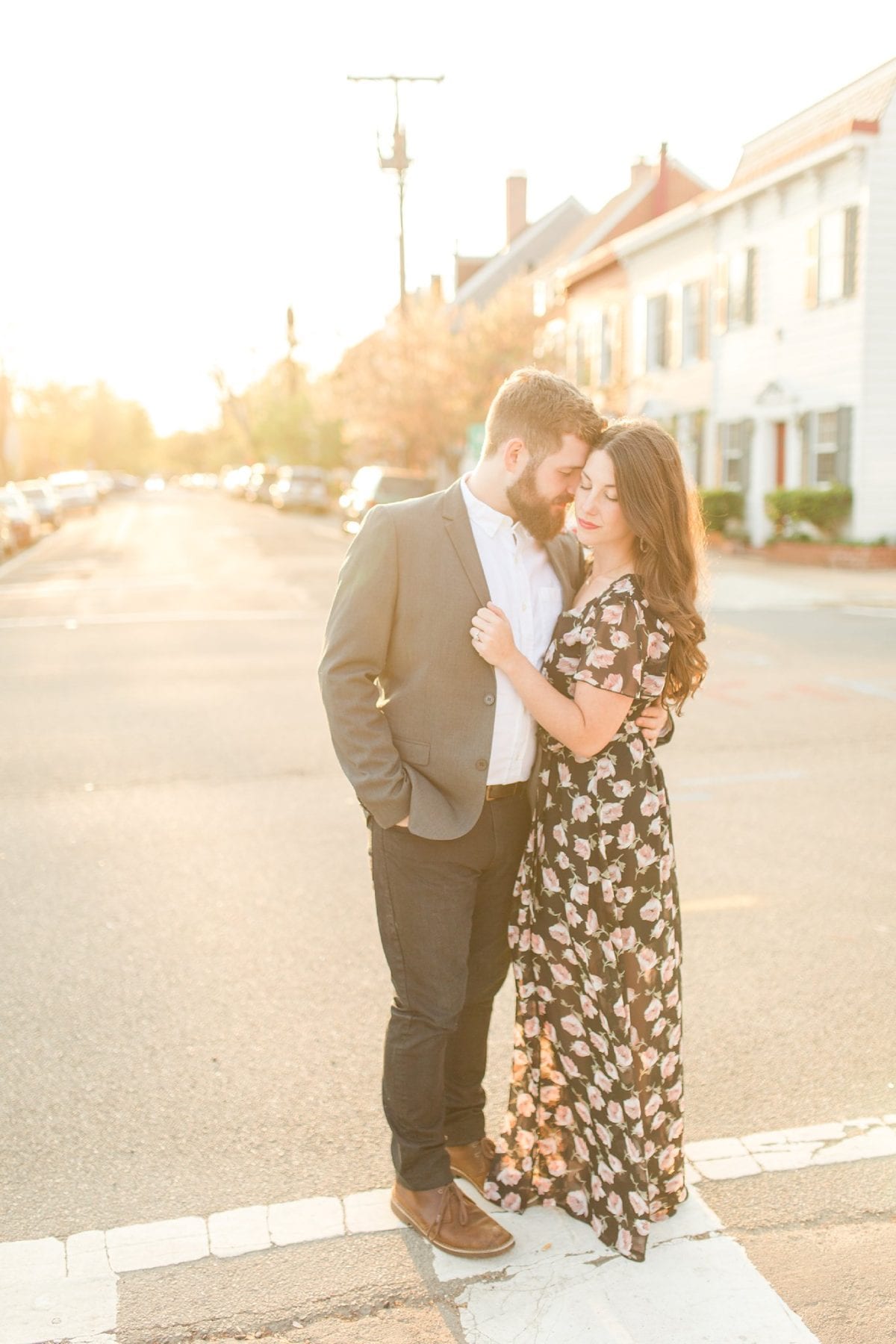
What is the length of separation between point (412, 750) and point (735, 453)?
25216mm

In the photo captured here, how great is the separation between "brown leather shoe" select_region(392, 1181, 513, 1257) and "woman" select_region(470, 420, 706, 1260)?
0.17m

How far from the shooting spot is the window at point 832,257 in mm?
22609

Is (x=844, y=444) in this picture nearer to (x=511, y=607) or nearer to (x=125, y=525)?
(x=511, y=607)

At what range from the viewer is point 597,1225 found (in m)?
3.12

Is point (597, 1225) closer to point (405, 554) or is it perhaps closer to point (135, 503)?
point (405, 554)

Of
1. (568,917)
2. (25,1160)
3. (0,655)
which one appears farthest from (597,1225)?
(0,655)

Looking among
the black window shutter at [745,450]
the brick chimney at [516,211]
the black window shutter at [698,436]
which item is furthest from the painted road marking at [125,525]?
the brick chimney at [516,211]

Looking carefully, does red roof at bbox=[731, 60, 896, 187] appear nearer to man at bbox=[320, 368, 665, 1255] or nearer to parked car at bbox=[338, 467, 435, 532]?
parked car at bbox=[338, 467, 435, 532]

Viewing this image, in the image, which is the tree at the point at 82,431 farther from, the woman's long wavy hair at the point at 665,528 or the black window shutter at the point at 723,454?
the woman's long wavy hair at the point at 665,528

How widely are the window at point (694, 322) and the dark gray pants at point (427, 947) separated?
88.9 feet

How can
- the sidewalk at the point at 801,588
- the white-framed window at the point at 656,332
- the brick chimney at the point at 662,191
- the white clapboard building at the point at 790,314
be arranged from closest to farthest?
the sidewalk at the point at 801,588
the white clapboard building at the point at 790,314
the white-framed window at the point at 656,332
the brick chimney at the point at 662,191

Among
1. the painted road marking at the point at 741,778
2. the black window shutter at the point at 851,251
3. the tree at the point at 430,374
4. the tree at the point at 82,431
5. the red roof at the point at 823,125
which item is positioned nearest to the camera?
the painted road marking at the point at 741,778

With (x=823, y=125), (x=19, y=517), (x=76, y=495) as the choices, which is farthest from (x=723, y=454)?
(x=76, y=495)

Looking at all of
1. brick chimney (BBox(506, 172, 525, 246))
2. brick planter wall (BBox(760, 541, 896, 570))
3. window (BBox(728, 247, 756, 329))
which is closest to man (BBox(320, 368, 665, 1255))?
brick planter wall (BBox(760, 541, 896, 570))
